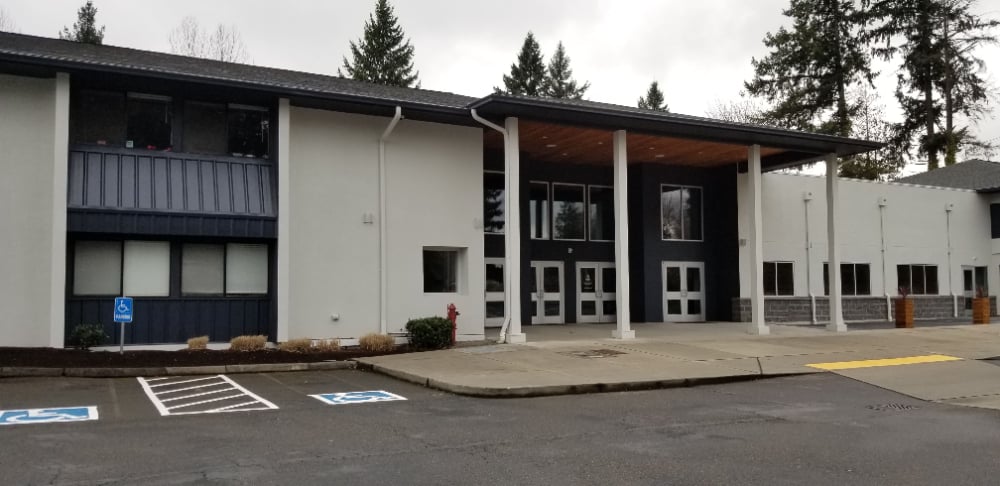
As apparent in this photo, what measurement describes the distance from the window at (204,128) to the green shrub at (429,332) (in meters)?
5.52

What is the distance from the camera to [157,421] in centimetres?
905

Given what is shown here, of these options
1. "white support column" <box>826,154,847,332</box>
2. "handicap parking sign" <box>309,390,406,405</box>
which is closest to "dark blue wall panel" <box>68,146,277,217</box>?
"handicap parking sign" <box>309,390,406,405</box>

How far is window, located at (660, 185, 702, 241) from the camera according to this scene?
1017 inches

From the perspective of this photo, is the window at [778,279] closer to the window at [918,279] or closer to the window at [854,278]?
the window at [854,278]

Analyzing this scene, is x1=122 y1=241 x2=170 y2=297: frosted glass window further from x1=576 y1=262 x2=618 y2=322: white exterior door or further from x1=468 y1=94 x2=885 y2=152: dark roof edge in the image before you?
x1=576 y1=262 x2=618 y2=322: white exterior door

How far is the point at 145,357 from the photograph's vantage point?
47.4 feet

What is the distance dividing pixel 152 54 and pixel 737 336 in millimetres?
16388

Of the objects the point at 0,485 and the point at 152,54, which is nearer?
the point at 0,485

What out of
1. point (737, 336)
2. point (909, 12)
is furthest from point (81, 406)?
point (909, 12)

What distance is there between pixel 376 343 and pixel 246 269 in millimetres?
3193

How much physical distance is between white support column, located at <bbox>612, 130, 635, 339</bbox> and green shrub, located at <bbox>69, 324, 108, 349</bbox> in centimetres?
1099

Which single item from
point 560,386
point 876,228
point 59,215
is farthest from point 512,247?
point 876,228

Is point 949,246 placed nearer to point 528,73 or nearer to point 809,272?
point 809,272

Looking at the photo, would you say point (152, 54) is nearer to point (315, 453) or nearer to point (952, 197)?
point (315, 453)
